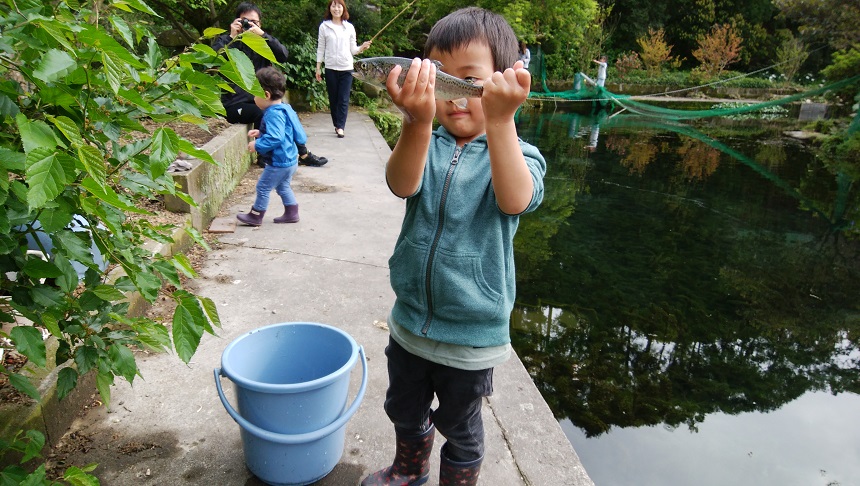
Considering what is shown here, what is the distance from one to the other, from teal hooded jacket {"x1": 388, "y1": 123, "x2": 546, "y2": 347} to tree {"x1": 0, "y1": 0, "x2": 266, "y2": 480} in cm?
61

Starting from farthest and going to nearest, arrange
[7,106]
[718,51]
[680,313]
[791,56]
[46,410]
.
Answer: [718,51]
[791,56]
[680,313]
[46,410]
[7,106]

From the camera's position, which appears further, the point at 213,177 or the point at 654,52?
the point at 654,52

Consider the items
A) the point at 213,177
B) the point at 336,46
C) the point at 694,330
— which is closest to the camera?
the point at 694,330

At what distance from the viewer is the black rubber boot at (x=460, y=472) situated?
1938 millimetres

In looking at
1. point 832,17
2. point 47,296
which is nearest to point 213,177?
point 47,296

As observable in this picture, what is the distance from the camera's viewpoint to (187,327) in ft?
5.05

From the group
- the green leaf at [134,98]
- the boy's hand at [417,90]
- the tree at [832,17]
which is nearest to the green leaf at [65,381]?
the green leaf at [134,98]

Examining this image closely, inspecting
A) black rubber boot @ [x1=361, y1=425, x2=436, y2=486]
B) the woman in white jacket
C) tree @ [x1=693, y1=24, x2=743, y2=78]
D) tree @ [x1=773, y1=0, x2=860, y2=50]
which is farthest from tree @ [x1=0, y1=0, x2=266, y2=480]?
tree @ [x1=693, y1=24, x2=743, y2=78]

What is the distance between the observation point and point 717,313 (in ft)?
14.7

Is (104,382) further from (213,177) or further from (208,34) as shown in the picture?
(213,177)

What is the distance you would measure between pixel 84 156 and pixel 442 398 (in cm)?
123

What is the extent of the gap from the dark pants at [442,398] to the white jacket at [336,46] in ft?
21.3

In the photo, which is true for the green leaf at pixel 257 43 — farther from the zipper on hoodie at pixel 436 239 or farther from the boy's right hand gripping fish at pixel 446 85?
the zipper on hoodie at pixel 436 239

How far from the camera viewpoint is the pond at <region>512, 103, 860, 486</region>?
10.5ft
